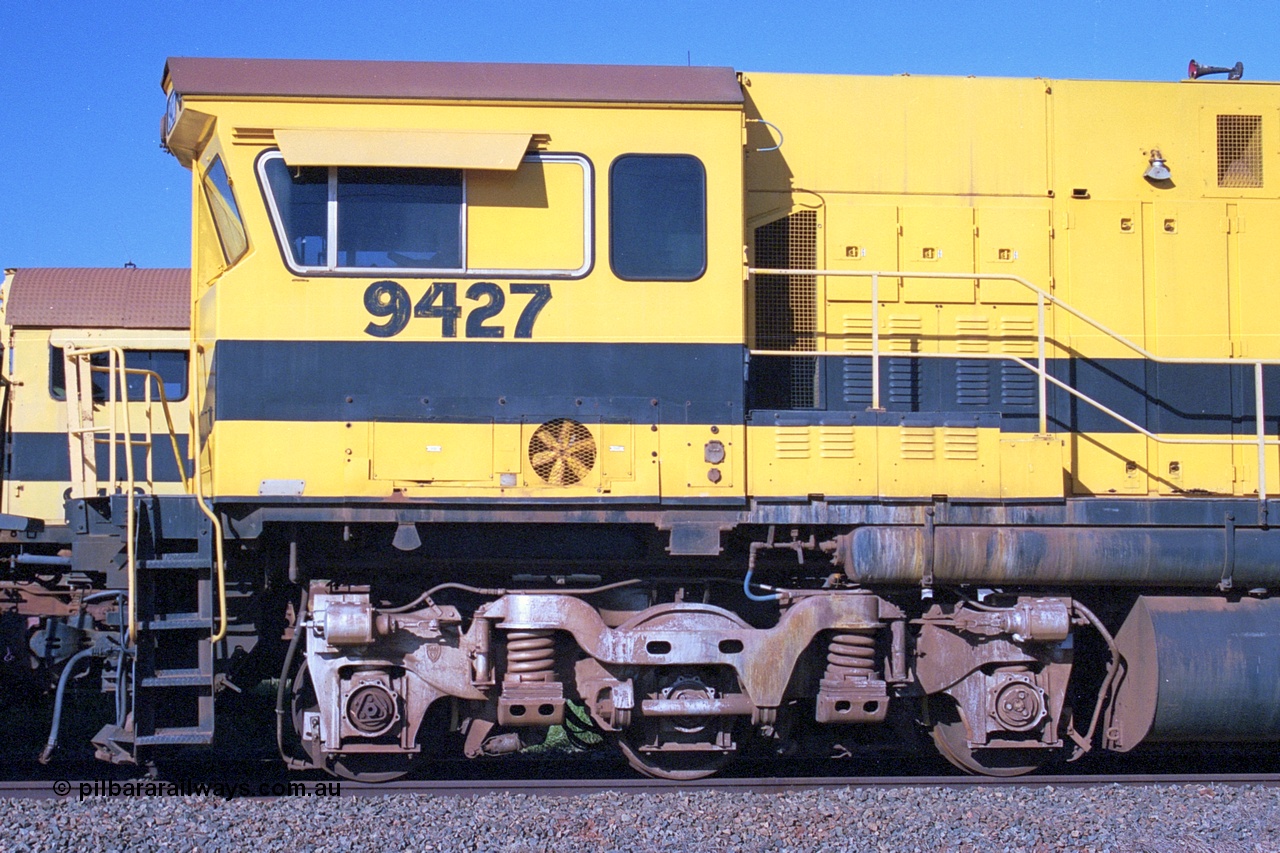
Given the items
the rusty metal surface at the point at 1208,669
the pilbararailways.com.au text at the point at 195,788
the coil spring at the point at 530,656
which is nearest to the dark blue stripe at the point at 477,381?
the coil spring at the point at 530,656

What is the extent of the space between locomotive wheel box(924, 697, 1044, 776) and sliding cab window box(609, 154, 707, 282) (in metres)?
3.12

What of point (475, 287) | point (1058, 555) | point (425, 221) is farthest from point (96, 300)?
point (1058, 555)

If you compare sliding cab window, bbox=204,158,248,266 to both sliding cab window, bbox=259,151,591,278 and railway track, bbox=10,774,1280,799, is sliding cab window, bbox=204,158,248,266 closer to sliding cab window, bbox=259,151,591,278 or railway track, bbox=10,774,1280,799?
sliding cab window, bbox=259,151,591,278

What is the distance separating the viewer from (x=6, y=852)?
16.6ft

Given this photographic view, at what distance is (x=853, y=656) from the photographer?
20.3 ft

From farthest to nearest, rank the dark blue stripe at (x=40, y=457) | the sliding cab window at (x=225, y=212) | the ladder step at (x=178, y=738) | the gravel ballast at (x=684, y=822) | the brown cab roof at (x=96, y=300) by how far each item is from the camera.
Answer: the brown cab roof at (x=96, y=300)
the dark blue stripe at (x=40, y=457)
the sliding cab window at (x=225, y=212)
the ladder step at (x=178, y=738)
the gravel ballast at (x=684, y=822)

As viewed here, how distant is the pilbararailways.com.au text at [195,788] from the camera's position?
6172 millimetres

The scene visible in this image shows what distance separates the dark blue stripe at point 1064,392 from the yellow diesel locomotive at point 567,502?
17cm

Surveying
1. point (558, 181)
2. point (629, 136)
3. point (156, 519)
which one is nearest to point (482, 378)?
point (558, 181)

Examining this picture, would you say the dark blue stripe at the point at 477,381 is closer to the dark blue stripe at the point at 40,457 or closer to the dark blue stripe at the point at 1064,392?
the dark blue stripe at the point at 1064,392

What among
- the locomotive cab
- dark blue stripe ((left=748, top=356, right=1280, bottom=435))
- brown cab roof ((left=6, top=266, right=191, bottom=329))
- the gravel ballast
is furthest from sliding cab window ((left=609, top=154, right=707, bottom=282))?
brown cab roof ((left=6, top=266, right=191, bottom=329))

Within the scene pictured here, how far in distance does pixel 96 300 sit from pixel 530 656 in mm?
7976

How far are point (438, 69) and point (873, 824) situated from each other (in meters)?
4.83

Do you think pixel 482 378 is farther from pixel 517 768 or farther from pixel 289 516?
pixel 517 768
